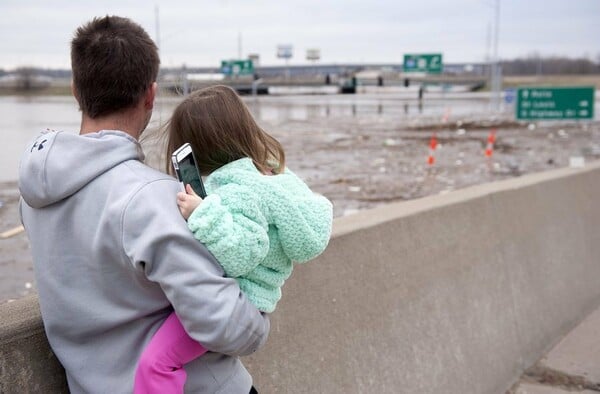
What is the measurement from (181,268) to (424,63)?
3020 inches

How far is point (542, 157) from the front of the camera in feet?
64.9

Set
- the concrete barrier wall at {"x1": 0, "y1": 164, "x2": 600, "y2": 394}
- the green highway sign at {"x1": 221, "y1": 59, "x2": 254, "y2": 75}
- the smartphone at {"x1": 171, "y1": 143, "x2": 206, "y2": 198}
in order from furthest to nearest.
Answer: the green highway sign at {"x1": 221, "y1": 59, "x2": 254, "y2": 75} < the concrete barrier wall at {"x1": 0, "y1": 164, "x2": 600, "y2": 394} < the smartphone at {"x1": 171, "y1": 143, "x2": 206, "y2": 198}

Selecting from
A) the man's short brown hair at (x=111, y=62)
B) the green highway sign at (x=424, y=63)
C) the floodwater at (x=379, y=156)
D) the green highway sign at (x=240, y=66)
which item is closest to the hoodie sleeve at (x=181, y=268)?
the man's short brown hair at (x=111, y=62)

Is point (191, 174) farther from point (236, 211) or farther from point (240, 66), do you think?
point (240, 66)

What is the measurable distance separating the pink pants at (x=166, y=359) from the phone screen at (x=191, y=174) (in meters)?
0.32

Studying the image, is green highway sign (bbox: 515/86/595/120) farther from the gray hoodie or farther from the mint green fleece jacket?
the gray hoodie

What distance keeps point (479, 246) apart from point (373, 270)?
46.0 inches

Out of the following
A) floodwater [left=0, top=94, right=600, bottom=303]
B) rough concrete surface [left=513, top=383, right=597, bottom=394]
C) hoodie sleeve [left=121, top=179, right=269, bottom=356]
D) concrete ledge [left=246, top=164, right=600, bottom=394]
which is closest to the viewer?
hoodie sleeve [left=121, top=179, right=269, bottom=356]

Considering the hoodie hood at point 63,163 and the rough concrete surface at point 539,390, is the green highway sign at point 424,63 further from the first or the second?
the hoodie hood at point 63,163

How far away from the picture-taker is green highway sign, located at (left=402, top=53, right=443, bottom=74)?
7581 centimetres

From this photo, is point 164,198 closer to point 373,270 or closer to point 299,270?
point 299,270

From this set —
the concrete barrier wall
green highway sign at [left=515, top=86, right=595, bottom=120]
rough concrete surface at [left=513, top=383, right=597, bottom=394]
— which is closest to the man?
the concrete barrier wall

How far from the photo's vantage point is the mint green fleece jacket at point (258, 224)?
A: 1917 mm

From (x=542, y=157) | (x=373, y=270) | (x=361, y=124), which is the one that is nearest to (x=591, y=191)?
(x=373, y=270)
